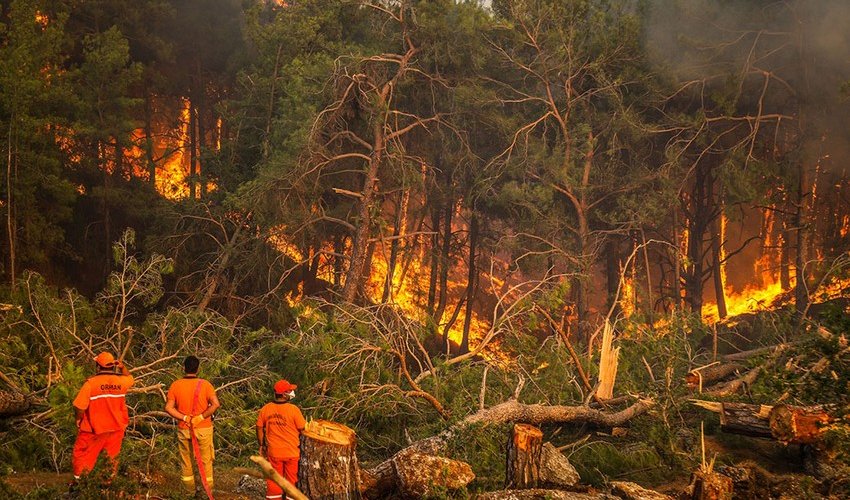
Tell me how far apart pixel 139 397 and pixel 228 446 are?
138cm

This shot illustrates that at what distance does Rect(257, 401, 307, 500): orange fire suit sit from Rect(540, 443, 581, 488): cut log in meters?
2.63

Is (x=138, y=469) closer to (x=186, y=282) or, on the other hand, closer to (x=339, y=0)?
(x=186, y=282)

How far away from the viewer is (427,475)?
7.38 meters

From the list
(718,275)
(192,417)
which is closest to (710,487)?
(192,417)

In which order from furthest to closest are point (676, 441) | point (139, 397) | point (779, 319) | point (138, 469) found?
point (779, 319) → point (139, 397) → point (676, 441) → point (138, 469)

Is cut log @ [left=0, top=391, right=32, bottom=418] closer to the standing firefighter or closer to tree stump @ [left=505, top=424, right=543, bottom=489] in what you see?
the standing firefighter

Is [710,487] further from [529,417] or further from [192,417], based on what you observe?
[192,417]

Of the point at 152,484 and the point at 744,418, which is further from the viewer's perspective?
the point at 744,418

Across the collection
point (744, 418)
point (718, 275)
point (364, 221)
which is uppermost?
point (364, 221)

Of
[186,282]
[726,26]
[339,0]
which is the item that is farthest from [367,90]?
[726,26]

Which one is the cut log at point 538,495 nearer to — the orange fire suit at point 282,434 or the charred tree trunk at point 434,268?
the orange fire suit at point 282,434

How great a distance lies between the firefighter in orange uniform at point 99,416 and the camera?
23.1 ft

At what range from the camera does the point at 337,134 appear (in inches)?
709

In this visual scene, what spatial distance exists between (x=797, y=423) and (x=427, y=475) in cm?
427
